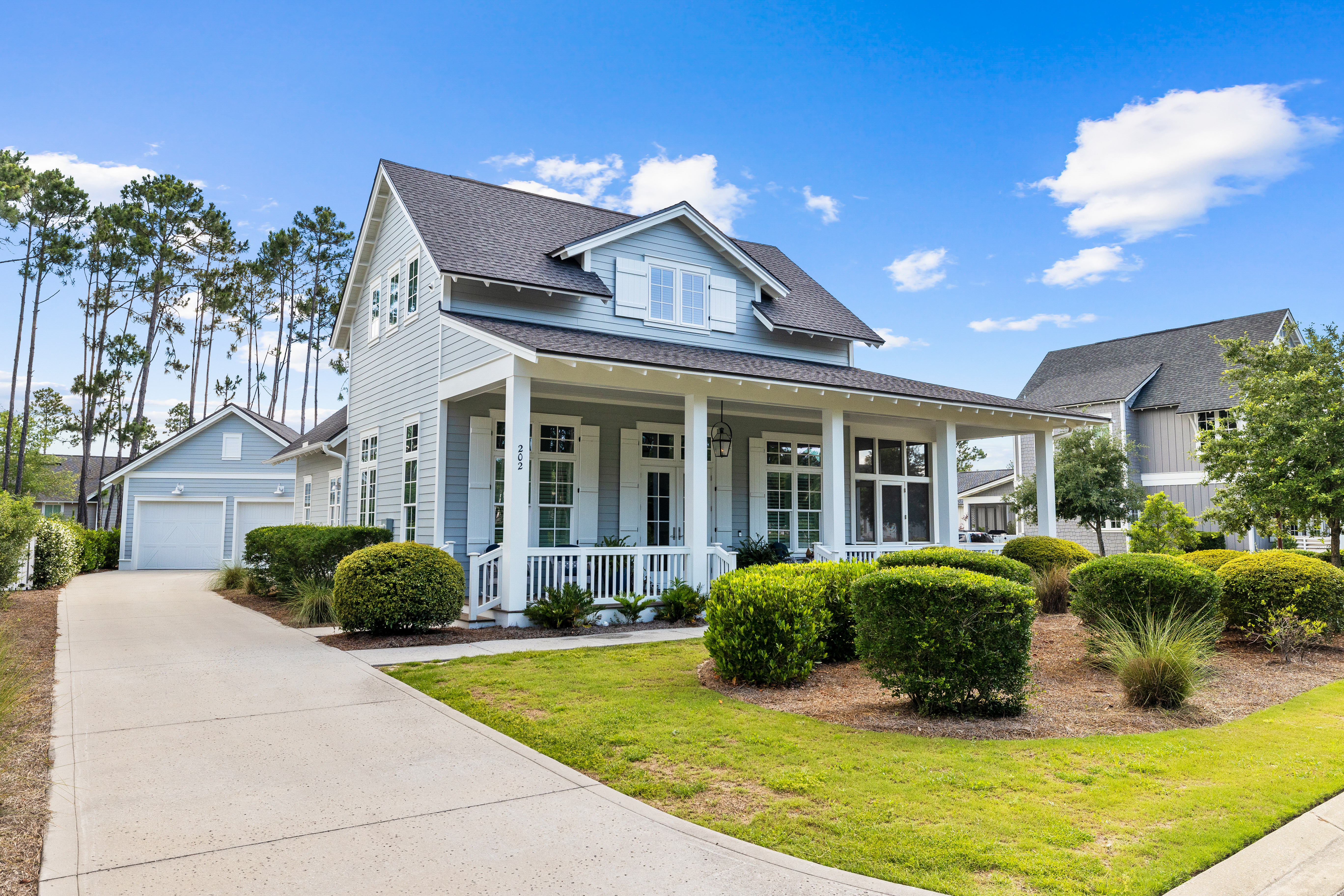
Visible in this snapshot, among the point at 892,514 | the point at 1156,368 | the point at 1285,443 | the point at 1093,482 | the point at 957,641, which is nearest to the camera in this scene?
the point at 957,641

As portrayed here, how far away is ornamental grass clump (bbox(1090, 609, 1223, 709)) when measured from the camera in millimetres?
6219

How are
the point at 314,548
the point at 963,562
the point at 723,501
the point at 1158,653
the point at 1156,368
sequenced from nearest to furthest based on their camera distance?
the point at 1158,653 → the point at 963,562 → the point at 314,548 → the point at 723,501 → the point at 1156,368

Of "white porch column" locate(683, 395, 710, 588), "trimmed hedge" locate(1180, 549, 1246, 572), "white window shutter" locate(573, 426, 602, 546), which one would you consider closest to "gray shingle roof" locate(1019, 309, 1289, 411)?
"trimmed hedge" locate(1180, 549, 1246, 572)

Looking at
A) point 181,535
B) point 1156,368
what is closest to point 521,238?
point 181,535

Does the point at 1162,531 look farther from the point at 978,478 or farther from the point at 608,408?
the point at 978,478

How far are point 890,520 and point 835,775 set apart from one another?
44.1 feet

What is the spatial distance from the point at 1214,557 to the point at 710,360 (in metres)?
7.73

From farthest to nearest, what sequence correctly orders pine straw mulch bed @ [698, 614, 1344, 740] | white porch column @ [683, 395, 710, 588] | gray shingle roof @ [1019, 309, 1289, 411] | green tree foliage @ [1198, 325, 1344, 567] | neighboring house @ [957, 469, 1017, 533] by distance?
neighboring house @ [957, 469, 1017, 533], gray shingle roof @ [1019, 309, 1289, 411], green tree foliage @ [1198, 325, 1344, 567], white porch column @ [683, 395, 710, 588], pine straw mulch bed @ [698, 614, 1344, 740]

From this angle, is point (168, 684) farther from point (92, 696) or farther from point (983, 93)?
point (983, 93)

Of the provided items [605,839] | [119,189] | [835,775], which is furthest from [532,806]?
[119,189]

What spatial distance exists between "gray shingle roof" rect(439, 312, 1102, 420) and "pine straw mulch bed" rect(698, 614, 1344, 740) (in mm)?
4656

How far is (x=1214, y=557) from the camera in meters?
10.9

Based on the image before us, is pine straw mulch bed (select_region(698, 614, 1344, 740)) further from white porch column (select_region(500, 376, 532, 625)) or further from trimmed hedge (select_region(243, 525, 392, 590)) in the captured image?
trimmed hedge (select_region(243, 525, 392, 590))

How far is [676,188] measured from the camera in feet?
78.2
